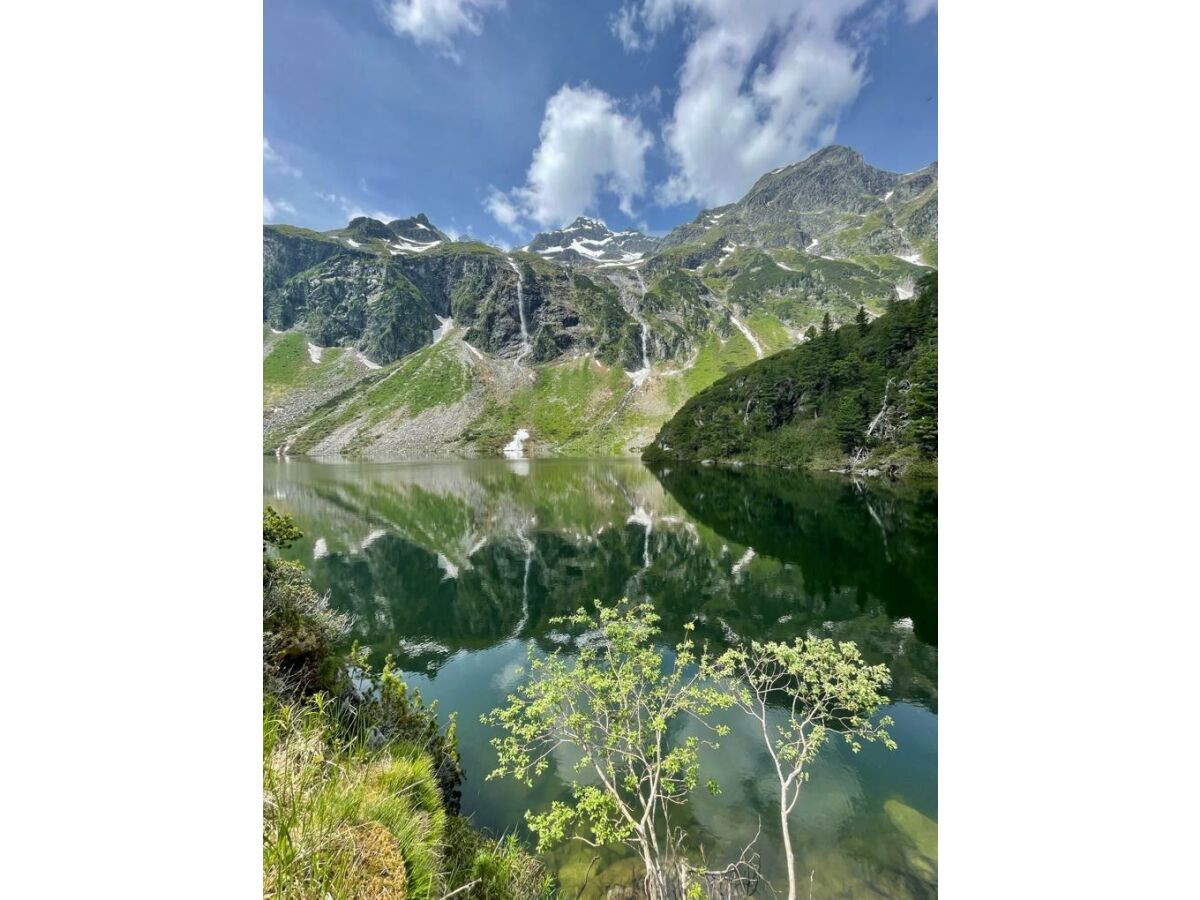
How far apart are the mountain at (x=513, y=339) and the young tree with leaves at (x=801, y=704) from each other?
10287 cm

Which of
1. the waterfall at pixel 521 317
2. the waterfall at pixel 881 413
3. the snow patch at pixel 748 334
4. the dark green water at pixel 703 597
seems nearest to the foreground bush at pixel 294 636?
the dark green water at pixel 703 597

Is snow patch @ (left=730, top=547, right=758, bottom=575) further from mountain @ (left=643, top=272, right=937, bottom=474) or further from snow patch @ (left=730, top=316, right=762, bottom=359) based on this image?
snow patch @ (left=730, top=316, right=762, bottom=359)

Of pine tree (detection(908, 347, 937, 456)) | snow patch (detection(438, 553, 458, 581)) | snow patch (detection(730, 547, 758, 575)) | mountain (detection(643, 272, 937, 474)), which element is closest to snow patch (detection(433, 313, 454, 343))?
mountain (detection(643, 272, 937, 474))

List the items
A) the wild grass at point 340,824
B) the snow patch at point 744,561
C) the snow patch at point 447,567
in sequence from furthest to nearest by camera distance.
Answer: the snow patch at point 447,567 → the snow patch at point 744,561 → the wild grass at point 340,824

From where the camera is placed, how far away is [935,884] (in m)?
6.33

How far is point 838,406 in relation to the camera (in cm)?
6034

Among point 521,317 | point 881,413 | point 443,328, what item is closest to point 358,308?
point 443,328

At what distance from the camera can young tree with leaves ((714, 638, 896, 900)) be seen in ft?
19.2

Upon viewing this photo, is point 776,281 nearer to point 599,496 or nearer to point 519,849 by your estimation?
point 599,496

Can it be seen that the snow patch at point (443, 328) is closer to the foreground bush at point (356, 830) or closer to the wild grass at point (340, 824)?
the foreground bush at point (356, 830)

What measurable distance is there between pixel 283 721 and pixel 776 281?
7994 inches

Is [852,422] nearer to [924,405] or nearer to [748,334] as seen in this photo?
[924,405]

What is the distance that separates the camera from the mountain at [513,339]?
4978 inches
